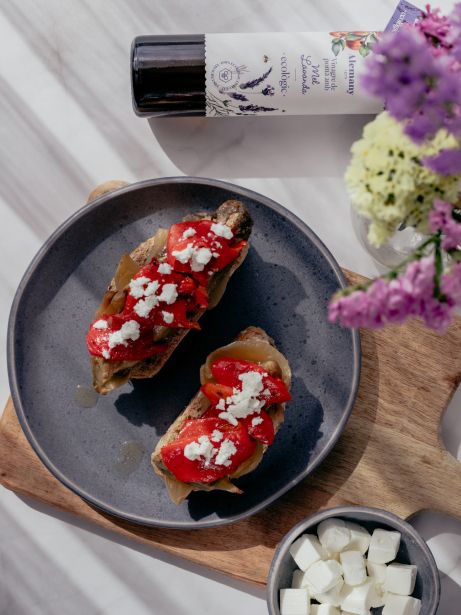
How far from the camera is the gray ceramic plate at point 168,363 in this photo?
1521 mm

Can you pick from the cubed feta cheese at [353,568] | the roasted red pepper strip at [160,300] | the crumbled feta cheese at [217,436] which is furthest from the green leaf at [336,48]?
the cubed feta cheese at [353,568]

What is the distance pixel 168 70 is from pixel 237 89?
0.45 feet

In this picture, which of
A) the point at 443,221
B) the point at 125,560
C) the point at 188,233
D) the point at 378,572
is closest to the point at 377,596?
the point at 378,572

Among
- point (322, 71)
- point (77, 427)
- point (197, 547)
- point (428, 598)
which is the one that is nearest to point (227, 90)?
point (322, 71)

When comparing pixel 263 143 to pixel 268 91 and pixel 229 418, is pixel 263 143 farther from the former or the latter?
pixel 229 418

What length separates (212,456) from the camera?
141 centimetres

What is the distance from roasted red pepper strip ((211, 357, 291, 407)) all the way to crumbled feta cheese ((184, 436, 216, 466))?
0.38ft

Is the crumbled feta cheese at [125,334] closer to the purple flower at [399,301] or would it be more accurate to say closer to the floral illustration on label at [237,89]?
the floral illustration on label at [237,89]

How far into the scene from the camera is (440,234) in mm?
937

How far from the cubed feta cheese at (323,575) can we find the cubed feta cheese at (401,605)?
0.36 feet

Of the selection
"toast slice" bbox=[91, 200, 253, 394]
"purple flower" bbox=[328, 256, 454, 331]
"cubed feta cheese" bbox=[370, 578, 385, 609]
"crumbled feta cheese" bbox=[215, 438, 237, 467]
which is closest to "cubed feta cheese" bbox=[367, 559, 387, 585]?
"cubed feta cheese" bbox=[370, 578, 385, 609]

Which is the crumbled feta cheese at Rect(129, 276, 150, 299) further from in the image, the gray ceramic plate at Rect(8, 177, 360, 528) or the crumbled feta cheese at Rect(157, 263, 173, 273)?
the gray ceramic plate at Rect(8, 177, 360, 528)

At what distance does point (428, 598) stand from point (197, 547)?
45cm

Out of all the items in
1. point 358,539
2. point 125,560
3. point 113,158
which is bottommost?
point 358,539
